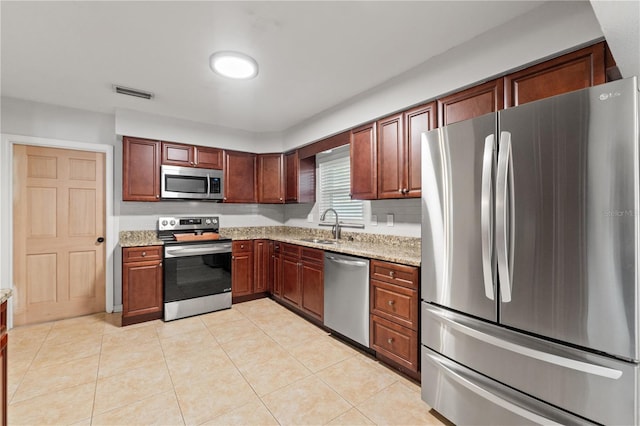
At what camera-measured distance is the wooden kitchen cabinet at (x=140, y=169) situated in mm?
3607

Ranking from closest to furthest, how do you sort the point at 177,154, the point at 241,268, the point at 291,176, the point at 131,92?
the point at 131,92 → the point at 177,154 → the point at 241,268 → the point at 291,176

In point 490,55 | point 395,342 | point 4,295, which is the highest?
point 490,55

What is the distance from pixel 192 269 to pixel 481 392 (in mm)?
3217

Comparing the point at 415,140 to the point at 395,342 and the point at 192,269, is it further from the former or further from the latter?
the point at 192,269

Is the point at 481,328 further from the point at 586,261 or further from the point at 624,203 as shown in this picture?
the point at 624,203

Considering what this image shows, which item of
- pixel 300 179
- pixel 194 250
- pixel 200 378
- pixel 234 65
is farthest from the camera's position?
pixel 300 179

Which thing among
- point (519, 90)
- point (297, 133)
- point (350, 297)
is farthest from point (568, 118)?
point (297, 133)

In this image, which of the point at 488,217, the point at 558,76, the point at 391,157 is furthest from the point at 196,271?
the point at 558,76

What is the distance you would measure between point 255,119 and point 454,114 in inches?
103

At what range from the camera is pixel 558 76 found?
174 centimetres

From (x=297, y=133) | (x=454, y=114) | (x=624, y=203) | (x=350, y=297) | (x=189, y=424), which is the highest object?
(x=297, y=133)

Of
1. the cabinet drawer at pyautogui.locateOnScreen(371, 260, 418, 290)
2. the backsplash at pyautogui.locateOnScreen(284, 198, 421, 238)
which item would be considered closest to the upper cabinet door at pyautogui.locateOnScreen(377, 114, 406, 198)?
the backsplash at pyautogui.locateOnScreen(284, 198, 421, 238)

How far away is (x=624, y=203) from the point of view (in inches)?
45.3

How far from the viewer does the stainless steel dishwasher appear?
2.60m
